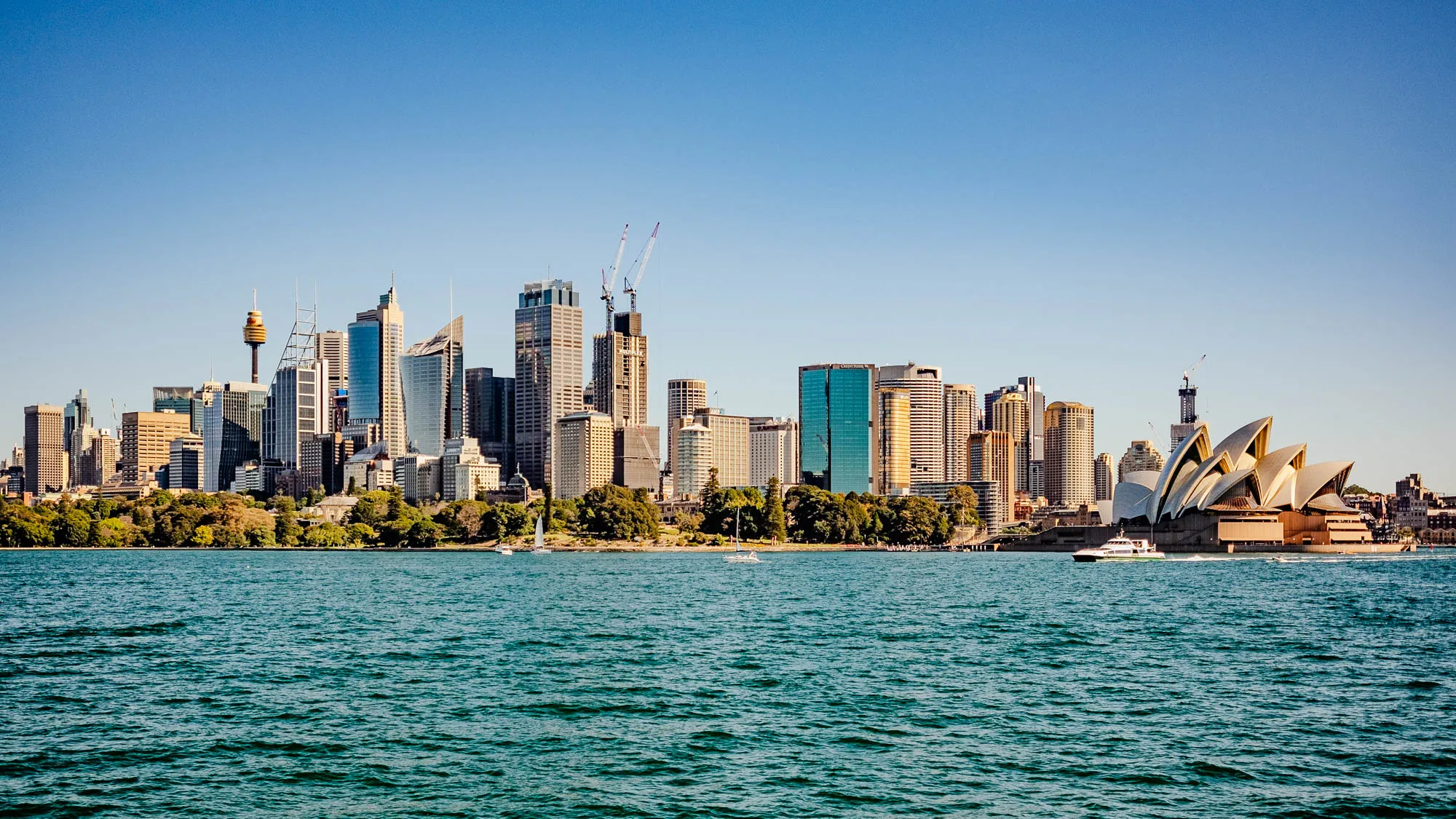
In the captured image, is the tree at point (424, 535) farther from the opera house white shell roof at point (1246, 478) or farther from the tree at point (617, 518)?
the opera house white shell roof at point (1246, 478)

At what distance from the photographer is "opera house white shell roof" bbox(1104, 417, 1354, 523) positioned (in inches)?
6363

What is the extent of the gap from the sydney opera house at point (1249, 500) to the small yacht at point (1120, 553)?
68.3 ft

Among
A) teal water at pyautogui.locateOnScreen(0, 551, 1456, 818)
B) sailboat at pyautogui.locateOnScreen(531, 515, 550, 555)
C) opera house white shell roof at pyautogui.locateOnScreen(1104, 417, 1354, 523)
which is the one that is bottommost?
sailboat at pyautogui.locateOnScreen(531, 515, 550, 555)

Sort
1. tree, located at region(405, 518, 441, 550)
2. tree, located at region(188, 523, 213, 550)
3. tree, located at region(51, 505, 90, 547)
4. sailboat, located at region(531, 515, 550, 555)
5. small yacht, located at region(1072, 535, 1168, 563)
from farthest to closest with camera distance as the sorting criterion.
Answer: tree, located at region(405, 518, 441, 550) < tree, located at region(188, 523, 213, 550) < tree, located at region(51, 505, 90, 547) < sailboat, located at region(531, 515, 550, 555) < small yacht, located at region(1072, 535, 1168, 563)

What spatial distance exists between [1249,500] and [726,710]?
14679cm

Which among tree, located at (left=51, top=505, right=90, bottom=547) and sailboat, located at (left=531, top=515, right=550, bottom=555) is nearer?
sailboat, located at (left=531, top=515, right=550, bottom=555)

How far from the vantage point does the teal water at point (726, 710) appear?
24.6 meters

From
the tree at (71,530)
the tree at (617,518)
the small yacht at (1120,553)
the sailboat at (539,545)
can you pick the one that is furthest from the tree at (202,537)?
the small yacht at (1120,553)

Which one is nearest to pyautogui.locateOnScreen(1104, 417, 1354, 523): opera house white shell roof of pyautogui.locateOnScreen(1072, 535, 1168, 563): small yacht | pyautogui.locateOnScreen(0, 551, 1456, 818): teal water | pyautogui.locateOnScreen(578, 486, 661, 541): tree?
pyautogui.locateOnScreen(1072, 535, 1168, 563): small yacht

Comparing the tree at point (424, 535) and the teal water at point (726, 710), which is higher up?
the teal water at point (726, 710)

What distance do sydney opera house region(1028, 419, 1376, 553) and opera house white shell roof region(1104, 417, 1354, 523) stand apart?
9 centimetres

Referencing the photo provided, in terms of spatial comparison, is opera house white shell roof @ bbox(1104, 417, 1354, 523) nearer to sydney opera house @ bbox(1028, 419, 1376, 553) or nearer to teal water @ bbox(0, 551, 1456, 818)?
sydney opera house @ bbox(1028, 419, 1376, 553)

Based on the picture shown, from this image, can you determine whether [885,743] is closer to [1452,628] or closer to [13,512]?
[1452,628]

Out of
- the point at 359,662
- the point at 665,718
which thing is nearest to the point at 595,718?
the point at 665,718
